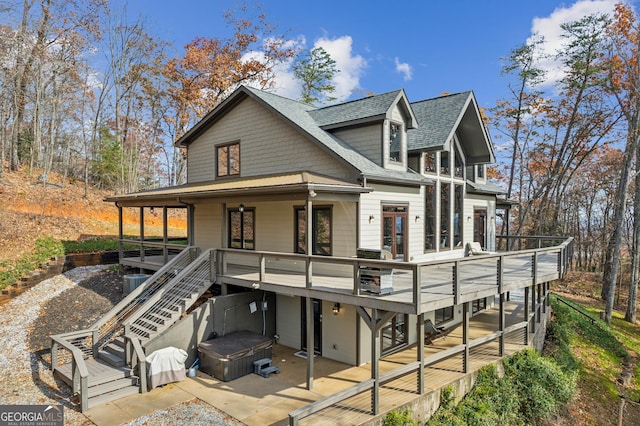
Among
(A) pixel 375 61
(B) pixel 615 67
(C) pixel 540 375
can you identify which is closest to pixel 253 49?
(A) pixel 375 61

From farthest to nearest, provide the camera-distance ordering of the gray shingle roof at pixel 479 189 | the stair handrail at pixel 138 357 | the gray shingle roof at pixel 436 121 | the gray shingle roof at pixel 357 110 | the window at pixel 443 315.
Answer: the gray shingle roof at pixel 479 189 → the window at pixel 443 315 → the gray shingle roof at pixel 436 121 → the gray shingle roof at pixel 357 110 → the stair handrail at pixel 138 357

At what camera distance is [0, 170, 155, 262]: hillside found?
58.7 feet

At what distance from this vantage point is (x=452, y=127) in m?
13.5

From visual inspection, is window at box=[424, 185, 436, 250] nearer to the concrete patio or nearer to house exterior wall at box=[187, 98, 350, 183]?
the concrete patio

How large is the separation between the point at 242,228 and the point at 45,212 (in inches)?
633

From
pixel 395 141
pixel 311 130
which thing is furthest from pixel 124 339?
pixel 395 141

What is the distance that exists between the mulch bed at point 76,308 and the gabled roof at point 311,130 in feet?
24.8

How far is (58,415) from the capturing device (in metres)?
7.92

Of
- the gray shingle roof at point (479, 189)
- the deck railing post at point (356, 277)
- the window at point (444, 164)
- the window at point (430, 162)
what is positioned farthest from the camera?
the gray shingle roof at point (479, 189)

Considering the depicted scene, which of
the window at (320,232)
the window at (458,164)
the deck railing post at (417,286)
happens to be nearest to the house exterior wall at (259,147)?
the window at (320,232)

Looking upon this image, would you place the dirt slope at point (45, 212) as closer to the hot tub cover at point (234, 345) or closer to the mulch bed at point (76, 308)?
the mulch bed at point (76, 308)

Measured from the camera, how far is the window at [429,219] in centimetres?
1354

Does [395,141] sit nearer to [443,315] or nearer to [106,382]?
[443,315]

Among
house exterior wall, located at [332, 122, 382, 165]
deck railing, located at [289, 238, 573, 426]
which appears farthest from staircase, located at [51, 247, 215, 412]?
house exterior wall, located at [332, 122, 382, 165]
